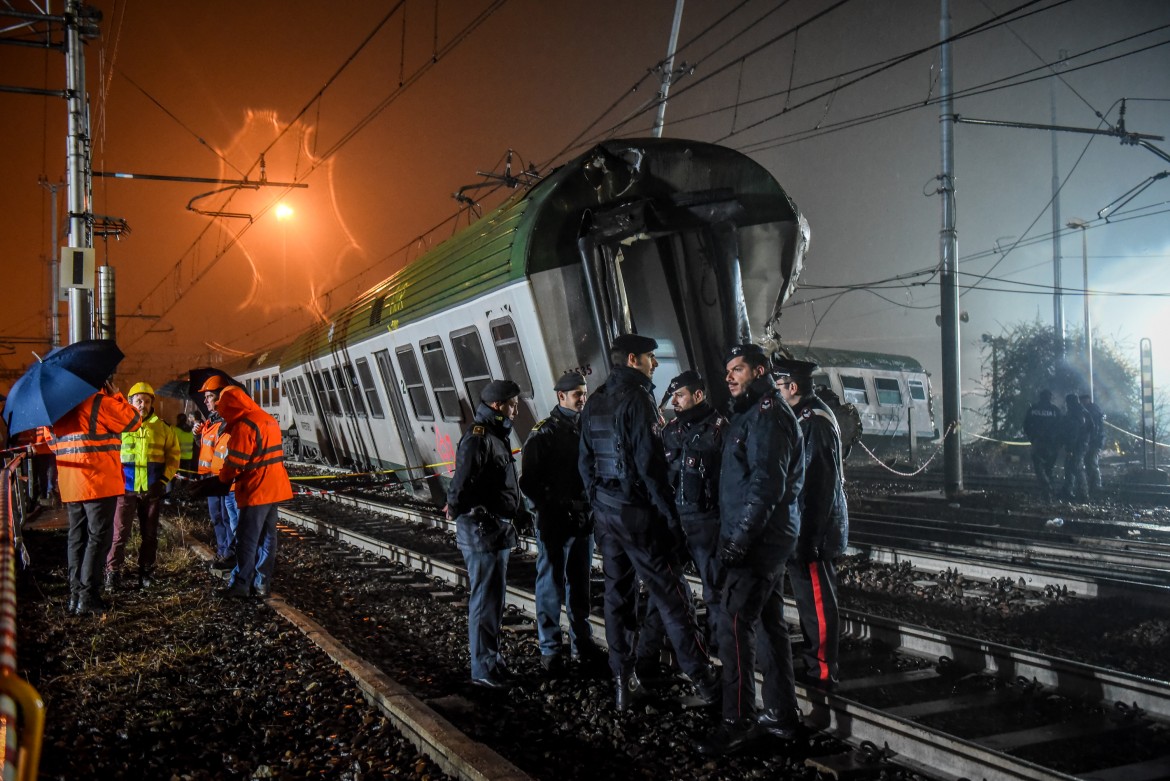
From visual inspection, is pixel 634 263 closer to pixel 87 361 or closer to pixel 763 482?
pixel 763 482

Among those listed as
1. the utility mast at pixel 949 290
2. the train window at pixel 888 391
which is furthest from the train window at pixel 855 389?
the utility mast at pixel 949 290

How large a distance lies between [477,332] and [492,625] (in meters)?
4.39

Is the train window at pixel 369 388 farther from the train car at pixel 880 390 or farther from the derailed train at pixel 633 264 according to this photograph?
the train car at pixel 880 390

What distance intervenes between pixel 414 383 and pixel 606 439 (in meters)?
7.06

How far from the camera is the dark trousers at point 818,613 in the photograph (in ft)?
14.9

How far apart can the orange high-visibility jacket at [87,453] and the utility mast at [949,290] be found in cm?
1185

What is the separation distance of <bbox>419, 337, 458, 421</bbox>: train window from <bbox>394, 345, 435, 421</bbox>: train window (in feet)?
1.37

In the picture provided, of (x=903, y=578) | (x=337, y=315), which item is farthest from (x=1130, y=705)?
(x=337, y=315)

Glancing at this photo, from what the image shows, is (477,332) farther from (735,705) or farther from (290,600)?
(735,705)

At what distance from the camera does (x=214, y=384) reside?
6.81 m

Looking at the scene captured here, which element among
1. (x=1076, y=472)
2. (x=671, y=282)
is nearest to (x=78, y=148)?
(x=671, y=282)

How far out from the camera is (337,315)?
53.5 ft

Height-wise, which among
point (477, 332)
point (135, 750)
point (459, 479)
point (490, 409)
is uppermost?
point (477, 332)

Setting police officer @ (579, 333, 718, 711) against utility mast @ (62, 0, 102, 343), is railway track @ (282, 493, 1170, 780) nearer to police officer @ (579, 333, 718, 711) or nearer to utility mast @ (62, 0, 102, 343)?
police officer @ (579, 333, 718, 711)
